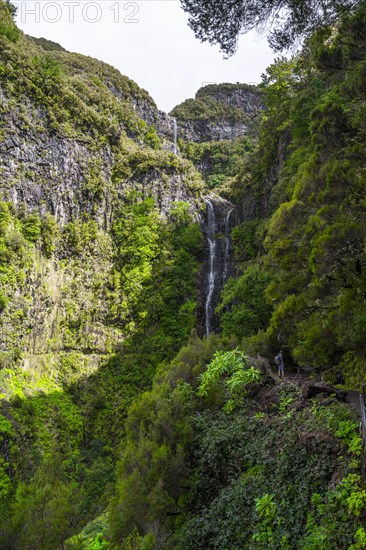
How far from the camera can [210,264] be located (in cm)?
2966

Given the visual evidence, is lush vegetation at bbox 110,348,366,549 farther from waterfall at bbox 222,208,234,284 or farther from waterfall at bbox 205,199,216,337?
waterfall at bbox 222,208,234,284

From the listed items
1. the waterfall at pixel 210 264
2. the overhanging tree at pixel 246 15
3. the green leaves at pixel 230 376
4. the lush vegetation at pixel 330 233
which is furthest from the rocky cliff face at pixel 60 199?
the overhanging tree at pixel 246 15

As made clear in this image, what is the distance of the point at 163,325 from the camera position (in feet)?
84.7

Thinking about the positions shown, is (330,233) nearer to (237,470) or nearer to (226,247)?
(237,470)

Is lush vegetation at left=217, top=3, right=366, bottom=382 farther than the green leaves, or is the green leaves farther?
the green leaves

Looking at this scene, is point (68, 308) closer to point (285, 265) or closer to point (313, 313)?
point (285, 265)

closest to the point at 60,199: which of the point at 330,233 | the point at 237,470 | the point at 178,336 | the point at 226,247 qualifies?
the point at 178,336

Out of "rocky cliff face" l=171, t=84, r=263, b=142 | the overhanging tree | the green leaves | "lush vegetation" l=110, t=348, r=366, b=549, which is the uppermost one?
"rocky cliff face" l=171, t=84, r=263, b=142

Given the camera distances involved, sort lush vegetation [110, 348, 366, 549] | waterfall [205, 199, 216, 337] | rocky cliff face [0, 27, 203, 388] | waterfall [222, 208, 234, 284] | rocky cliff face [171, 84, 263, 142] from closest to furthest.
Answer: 1. lush vegetation [110, 348, 366, 549]
2. rocky cliff face [0, 27, 203, 388]
3. waterfall [205, 199, 216, 337]
4. waterfall [222, 208, 234, 284]
5. rocky cliff face [171, 84, 263, 142]

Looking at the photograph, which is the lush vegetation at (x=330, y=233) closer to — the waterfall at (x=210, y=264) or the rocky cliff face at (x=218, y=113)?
the waterfall at (x=210, y=264)

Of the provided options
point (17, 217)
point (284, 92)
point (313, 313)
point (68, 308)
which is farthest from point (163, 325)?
point (284, 92)

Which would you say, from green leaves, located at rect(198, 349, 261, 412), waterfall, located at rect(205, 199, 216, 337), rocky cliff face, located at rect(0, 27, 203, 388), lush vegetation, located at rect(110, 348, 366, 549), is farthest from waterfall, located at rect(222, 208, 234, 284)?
lush vegetation, located at rect(110, 348, 366, 549)

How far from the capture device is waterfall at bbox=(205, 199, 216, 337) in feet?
86.6

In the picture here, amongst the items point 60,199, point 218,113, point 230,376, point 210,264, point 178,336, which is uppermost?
point 218,113
